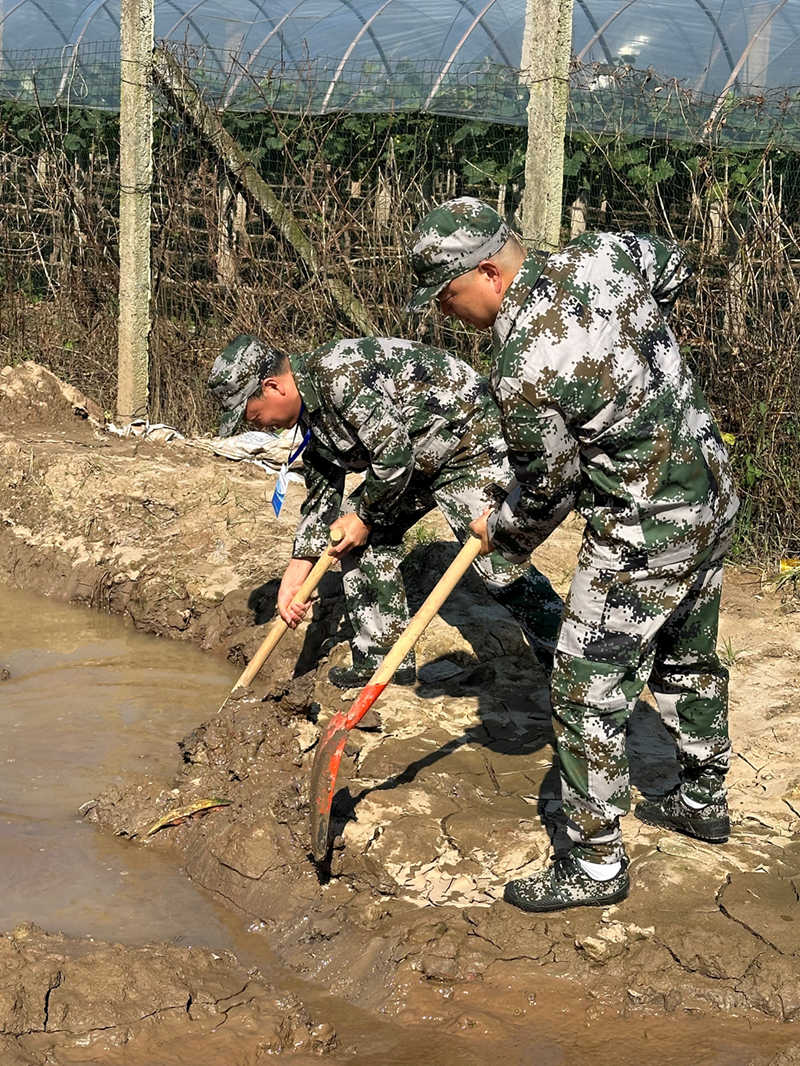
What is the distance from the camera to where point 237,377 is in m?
4.48

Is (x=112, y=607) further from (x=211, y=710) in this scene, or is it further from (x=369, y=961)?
(x=369, y=961)

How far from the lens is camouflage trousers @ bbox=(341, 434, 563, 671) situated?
455 cm

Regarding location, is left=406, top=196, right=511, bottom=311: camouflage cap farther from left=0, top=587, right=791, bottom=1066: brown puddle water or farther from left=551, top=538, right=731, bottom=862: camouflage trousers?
left=0, top=587, right=791, bottom=1066: brown puddle water

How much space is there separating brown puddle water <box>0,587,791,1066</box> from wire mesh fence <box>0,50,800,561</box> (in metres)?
2.46

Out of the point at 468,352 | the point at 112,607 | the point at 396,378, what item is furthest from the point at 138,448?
the point at 396,378

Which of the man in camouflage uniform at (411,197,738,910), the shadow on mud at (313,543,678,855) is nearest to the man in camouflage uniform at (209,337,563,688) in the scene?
the shadow on mud at (313,543,678,855)

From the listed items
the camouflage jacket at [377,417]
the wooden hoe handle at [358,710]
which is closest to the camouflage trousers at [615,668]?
the wooden hoe handle at [358,710]

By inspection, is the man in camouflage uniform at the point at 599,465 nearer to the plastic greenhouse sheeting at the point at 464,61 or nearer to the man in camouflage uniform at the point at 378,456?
the man in camouflage uniform at the point at 378,456

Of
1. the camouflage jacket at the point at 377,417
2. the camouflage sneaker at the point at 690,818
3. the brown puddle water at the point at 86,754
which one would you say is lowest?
the brown puddle water at the point at 86,754

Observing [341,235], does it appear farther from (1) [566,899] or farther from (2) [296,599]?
(1) [566,899]

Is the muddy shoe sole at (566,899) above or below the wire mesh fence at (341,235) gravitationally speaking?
below

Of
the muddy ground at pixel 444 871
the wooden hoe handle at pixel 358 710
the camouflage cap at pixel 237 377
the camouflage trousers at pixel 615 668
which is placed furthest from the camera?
the camouflage cap at pixel 237 377

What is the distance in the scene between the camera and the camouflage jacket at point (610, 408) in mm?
3094

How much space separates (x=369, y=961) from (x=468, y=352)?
4.17 m
